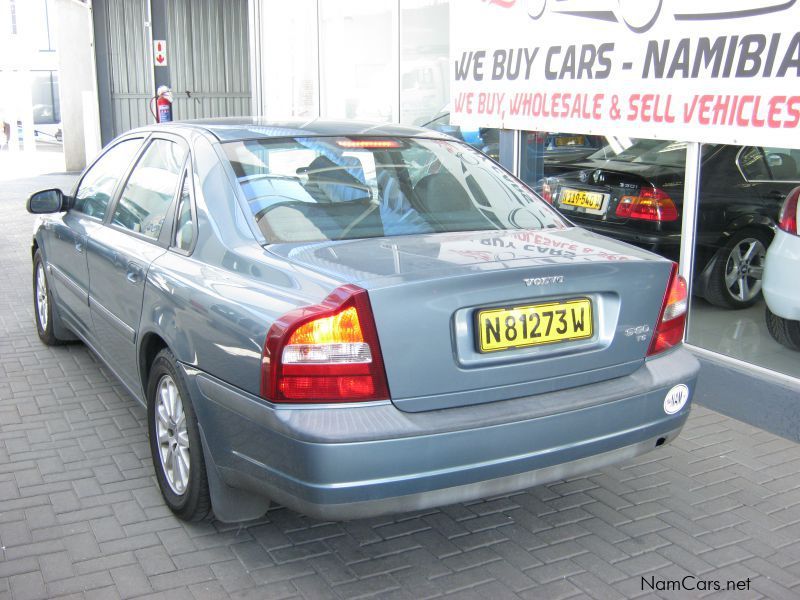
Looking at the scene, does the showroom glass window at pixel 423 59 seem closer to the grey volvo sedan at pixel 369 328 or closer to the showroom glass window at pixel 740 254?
the showroom glass window at pixel 740 254

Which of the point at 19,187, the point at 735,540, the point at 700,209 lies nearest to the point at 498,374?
the point at 735,540

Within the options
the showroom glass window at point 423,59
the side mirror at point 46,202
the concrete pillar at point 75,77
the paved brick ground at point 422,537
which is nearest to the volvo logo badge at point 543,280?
the paved brick ground at point 422,537

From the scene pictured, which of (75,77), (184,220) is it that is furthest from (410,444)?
(75,77)

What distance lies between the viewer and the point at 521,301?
2.88 m

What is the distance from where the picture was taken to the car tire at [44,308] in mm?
5691

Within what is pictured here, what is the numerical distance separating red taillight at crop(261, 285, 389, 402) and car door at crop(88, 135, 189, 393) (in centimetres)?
122

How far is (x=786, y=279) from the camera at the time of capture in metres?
4.89

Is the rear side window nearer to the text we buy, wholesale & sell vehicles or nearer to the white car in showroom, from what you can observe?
the text we buy, wholesale & sell vehicles

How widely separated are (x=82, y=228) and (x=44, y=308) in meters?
1.45

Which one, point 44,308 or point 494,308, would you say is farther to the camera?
point 44,308

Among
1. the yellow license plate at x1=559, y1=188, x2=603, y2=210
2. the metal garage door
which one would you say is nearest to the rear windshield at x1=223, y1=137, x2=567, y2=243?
the yellow license plate at x1=559, y1=188, x2=603, y2=210

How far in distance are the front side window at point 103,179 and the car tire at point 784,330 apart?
12.0 feet

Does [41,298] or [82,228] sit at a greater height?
[82,228]

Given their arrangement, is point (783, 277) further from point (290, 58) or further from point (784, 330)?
point (290, 58)
